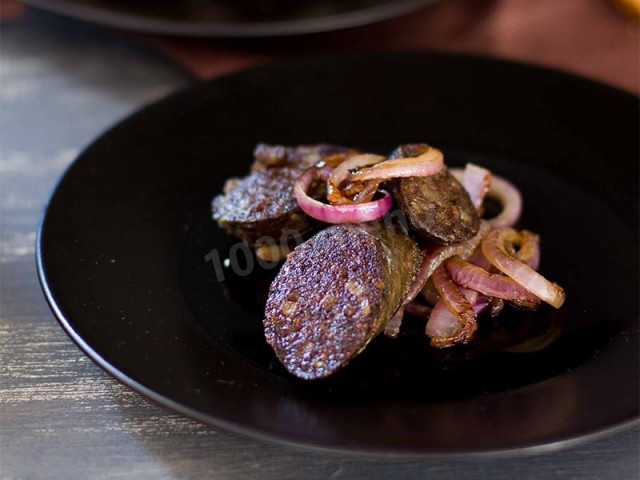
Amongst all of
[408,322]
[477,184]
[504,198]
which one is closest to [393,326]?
[408,322]

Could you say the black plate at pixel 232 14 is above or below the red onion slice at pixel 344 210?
below

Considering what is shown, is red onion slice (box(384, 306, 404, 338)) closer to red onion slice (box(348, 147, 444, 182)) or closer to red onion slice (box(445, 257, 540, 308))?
red onion slice (box(445, 257, 540, 308))

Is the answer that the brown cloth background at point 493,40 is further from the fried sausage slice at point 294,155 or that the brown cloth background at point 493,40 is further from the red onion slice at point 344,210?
the red onion slice at point 344,210

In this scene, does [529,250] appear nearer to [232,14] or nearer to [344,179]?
[344,179]

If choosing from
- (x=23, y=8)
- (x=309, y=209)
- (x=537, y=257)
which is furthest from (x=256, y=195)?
(x=23, y=8)

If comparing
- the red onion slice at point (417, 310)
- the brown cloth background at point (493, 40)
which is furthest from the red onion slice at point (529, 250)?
the brown cloth background at point (493, 40)
